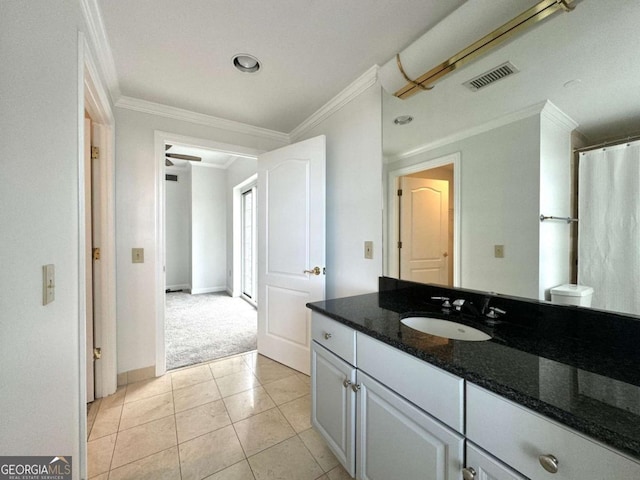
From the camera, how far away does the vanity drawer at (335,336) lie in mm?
1188

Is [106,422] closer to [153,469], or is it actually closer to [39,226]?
[153,469]

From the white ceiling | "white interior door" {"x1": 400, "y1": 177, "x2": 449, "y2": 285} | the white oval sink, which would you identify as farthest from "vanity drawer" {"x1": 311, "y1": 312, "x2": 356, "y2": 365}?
the white ceiling

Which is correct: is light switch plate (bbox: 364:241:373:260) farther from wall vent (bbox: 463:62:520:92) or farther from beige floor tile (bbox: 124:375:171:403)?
beige floor tile (bbox: 124:375:171:403)

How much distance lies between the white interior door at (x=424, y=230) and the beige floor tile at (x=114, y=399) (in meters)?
2.22

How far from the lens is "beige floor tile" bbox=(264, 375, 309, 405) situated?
1.93m

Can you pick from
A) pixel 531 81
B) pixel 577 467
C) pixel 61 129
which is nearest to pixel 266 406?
pixel 577 467

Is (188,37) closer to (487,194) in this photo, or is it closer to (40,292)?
(40,292)

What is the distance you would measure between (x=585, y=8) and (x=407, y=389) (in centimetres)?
157

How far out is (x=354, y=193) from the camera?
1.99m

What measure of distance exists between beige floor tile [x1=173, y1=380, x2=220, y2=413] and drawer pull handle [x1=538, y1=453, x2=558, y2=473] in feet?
6.42

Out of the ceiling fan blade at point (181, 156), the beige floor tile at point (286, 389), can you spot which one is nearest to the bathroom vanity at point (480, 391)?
the beige floor tile at point (286, 389)

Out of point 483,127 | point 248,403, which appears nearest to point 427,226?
point 483,127

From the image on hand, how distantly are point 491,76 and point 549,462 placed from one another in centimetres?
148

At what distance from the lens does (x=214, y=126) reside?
2480mm
